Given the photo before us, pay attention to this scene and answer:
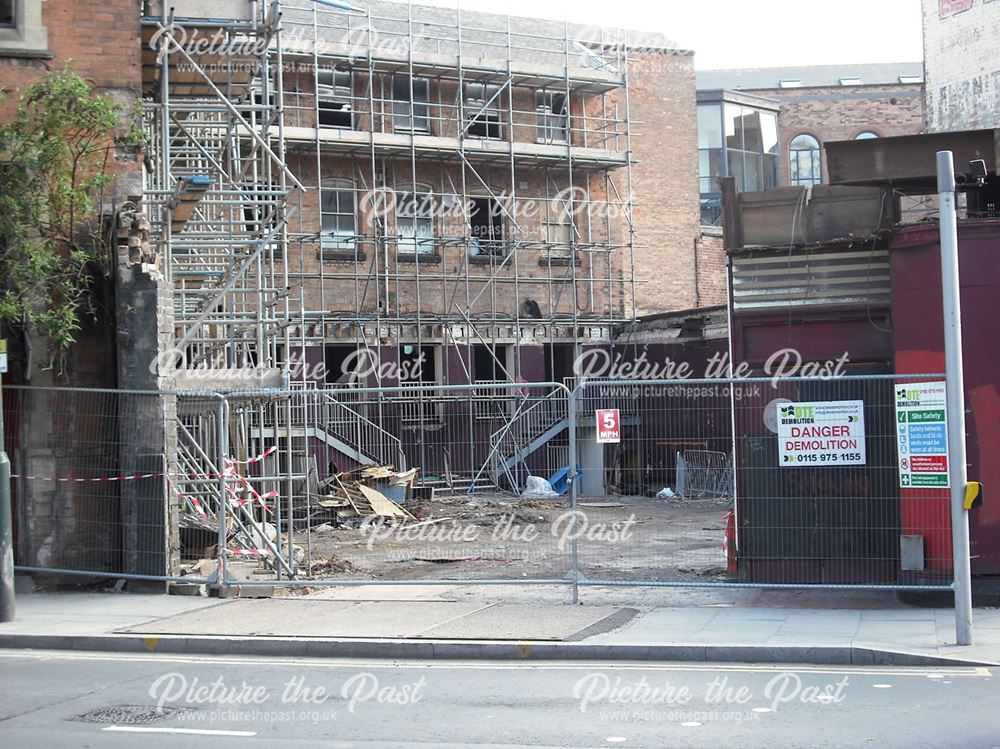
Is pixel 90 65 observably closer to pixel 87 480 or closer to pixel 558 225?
pixel 87 480

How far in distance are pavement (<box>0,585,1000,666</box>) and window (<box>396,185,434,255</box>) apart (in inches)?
739

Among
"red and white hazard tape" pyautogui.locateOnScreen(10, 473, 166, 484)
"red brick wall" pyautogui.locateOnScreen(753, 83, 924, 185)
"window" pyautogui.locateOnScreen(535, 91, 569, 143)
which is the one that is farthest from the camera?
"red brick wall" pyautogui.locateOnScreen(753, 83, 924, 185)

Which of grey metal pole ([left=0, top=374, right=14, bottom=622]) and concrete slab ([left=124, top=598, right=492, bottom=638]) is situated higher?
grey metal pole ([left=0, top=374, right=14, bottom=622])

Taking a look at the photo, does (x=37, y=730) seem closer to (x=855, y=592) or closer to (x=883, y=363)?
(x=855, y=592)

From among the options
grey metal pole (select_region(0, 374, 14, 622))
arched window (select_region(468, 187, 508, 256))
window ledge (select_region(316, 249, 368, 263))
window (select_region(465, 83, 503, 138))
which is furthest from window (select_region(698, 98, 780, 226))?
grey metal pole (select_region(0, 374, 14, 622))

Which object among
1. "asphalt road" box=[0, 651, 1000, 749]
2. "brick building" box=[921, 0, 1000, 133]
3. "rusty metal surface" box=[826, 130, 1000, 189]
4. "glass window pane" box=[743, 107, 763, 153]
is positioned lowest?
"asphalt road" box=[0, 651, 1000, 749]

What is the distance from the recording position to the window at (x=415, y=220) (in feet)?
102

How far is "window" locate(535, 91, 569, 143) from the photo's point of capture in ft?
110

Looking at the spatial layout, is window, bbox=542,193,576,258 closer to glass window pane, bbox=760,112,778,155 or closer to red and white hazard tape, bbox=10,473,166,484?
glass window pane, bbox=760,112,778,155

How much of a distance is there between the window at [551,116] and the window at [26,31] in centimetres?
2013

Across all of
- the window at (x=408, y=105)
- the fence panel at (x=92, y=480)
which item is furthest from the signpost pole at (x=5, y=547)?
the window at (x=408, y=105)

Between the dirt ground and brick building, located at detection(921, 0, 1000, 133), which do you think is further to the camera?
brick building, located at detection(921, 0, 1000, 133)

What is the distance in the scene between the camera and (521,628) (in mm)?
11156

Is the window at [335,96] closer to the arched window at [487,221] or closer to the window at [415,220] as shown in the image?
the window at [415,220]
